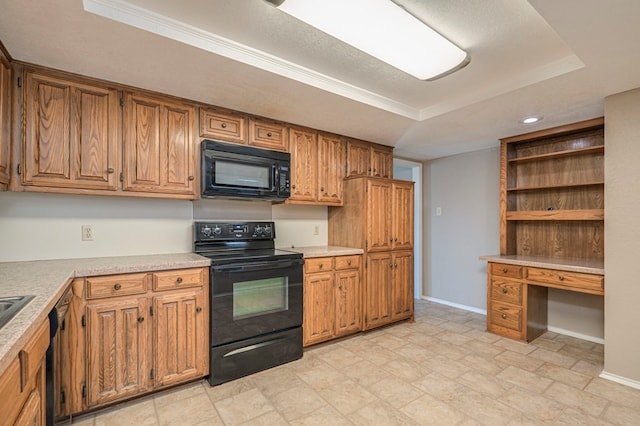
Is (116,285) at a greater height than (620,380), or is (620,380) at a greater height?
(116,285)

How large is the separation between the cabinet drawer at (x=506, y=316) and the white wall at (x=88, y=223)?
3194mm

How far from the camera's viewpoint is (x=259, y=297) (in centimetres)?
260

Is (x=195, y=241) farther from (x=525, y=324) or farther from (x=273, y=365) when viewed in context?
(x=525, y=324)

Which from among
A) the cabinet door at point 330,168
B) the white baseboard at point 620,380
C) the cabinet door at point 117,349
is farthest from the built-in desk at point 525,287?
the cabinet door at point 117,349

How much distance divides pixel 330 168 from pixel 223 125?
122 cm

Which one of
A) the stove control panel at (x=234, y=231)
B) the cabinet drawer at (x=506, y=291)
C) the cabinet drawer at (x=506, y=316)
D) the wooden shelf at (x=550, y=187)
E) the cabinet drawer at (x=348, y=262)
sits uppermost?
the wooden shelf at (x=550, y=187)

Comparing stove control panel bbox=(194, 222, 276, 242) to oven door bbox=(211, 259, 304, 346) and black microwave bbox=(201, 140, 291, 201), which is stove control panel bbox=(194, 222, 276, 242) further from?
oven door bbox=(211, 259, 304, 346)

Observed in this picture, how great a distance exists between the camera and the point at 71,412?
1.89 m

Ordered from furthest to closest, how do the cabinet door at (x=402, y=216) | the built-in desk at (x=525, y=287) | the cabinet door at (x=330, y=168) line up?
the cabinet door at (x=402, y=216), the cabinet door at (x=330, y=168), the built-in desk at (x=525, y=287)

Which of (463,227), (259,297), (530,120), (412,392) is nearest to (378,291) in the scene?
(412,392)

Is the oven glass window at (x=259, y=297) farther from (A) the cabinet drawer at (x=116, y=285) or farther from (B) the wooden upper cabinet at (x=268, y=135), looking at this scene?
(B) the wooden upper cabinet at (x=268, y=135)

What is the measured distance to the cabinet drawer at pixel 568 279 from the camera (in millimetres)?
2598

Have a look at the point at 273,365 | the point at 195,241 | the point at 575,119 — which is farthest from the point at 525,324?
the point at 195,241

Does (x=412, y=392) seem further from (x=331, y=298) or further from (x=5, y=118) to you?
(x=5, y=118)
